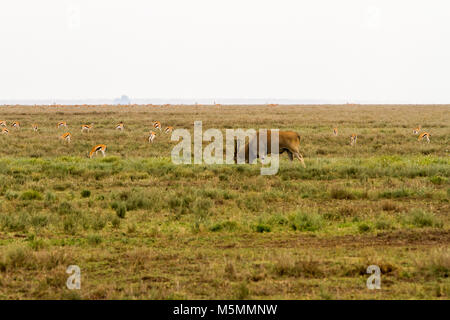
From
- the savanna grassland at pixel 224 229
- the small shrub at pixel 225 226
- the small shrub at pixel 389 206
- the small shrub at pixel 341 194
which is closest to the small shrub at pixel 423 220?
the savanna grassland at pixel 224 229

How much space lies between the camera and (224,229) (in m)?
10.9

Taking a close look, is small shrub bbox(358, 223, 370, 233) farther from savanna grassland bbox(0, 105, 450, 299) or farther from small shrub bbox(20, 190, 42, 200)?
small shrub bbox(20, 190, 42, 200)

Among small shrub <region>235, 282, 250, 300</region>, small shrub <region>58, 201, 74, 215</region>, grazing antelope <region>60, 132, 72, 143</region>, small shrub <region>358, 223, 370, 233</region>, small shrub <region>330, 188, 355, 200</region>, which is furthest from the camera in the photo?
grazing antelope <region>60, 132, 72, 143</region>

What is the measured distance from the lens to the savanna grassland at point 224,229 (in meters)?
7.39

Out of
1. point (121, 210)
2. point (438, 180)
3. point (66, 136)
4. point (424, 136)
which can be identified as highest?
point (424, 136)

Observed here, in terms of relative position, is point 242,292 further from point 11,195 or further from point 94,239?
point 11,195

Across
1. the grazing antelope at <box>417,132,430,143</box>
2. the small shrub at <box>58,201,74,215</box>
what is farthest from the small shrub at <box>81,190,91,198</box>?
the grazing antelope at <box>417,132,430,143</box>

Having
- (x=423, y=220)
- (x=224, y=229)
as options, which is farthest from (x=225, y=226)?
(x=423, y=220)

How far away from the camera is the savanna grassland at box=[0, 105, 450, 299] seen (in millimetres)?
7395
